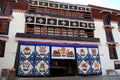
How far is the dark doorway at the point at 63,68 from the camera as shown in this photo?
19.5 meters

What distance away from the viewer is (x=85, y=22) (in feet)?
71.1

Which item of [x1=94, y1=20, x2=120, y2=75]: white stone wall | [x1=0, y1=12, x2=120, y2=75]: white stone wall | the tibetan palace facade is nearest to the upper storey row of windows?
the tibetan palace facade

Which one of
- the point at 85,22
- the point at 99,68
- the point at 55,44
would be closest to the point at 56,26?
the point at 55,44

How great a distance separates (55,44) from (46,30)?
2.24m

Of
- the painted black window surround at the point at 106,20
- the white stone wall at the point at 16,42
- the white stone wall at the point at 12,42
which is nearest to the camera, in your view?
the white stone wall at the point at 12,42

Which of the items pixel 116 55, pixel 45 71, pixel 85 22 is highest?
pixel 85 22

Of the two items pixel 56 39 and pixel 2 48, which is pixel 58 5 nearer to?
pixel 56 39

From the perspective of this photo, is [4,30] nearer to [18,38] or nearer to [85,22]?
[18,38]

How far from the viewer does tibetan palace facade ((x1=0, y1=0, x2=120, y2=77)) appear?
17484 mm

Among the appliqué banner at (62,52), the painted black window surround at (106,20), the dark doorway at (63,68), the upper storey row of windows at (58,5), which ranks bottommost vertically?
the dark doorway at (63,68)

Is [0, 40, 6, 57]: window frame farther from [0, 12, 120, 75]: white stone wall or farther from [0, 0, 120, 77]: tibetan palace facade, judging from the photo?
[0, 12, 120, 75]: white stone wall

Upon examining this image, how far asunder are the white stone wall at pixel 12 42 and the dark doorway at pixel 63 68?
4682mm

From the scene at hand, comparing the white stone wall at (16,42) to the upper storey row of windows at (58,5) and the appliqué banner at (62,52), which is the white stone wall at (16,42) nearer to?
the upper storey row of windows at (58,5)

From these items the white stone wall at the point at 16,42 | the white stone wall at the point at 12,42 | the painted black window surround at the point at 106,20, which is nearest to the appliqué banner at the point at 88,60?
the white stone wall at the point at 16,42
